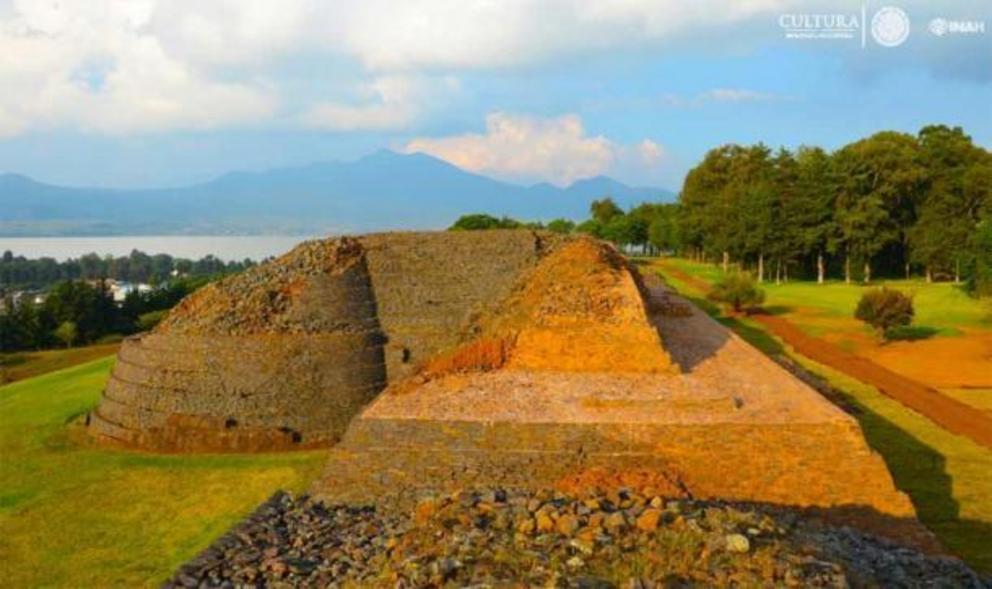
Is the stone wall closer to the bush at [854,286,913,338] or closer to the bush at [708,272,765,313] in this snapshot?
the bush at [854,286,913,338]

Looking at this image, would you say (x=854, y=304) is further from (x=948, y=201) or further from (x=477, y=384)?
(x=477, y=384)

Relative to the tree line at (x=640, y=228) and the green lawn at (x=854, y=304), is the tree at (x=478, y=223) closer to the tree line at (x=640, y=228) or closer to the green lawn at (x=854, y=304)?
the tree line at (x=640, y=228)

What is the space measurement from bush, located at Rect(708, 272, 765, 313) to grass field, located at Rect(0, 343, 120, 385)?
26915mm

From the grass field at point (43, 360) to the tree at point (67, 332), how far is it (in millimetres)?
1354

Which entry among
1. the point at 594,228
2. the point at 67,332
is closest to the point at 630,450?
the point at 67,332

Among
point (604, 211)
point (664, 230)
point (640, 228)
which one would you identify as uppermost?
point (604, 211)

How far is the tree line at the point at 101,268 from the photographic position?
299 feet

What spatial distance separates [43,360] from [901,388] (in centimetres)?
3358

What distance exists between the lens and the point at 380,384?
18.0m

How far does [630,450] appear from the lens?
11328 millimetres

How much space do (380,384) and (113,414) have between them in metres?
5.64

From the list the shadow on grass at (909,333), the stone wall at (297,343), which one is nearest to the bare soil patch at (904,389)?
the shadow on grass at (909,333)

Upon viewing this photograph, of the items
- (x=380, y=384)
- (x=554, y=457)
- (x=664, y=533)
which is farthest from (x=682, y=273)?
(x=664, y=533)

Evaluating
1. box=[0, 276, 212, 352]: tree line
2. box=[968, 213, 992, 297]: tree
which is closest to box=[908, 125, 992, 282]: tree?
box=[968, 213, 992, 297]: tree
